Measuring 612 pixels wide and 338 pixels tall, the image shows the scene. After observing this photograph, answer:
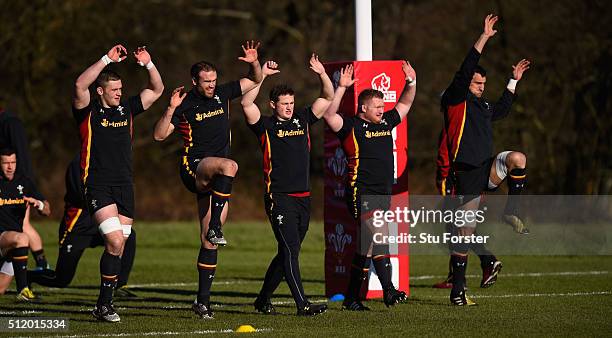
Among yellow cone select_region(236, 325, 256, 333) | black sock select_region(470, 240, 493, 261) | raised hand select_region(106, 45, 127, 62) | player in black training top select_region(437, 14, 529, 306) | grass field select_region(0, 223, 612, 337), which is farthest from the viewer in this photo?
black sock select_region(470, 240, 493, 261)

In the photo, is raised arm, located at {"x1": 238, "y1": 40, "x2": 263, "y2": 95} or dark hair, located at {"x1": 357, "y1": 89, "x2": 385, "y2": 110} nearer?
raised arm, located at {"x1": 238, "y1": 40, "x2": 263, "y2": 95}

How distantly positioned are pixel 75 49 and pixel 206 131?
58.1 ft

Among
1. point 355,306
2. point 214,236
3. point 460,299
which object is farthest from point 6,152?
point 460,299

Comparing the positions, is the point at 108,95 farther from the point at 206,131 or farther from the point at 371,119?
the point at 371,119

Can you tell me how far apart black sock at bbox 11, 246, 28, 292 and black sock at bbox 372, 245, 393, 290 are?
4064 mm

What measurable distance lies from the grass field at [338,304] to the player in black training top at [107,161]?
546 mm

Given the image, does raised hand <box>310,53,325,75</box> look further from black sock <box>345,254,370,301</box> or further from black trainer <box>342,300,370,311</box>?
black trainer <box>342,300,370,311</box>

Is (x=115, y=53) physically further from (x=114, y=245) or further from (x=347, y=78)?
(x=347, y=78)

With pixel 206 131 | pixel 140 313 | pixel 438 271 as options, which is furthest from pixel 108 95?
pixel 438 271

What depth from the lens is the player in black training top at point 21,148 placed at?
14.9m

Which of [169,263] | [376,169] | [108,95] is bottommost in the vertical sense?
[169,263]

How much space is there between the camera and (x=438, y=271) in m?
17.6

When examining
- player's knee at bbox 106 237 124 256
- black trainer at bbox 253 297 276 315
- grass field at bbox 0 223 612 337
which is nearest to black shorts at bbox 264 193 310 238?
black trainer at bbox 253 297 276 315

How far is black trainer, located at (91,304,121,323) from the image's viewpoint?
11391 millimetres
